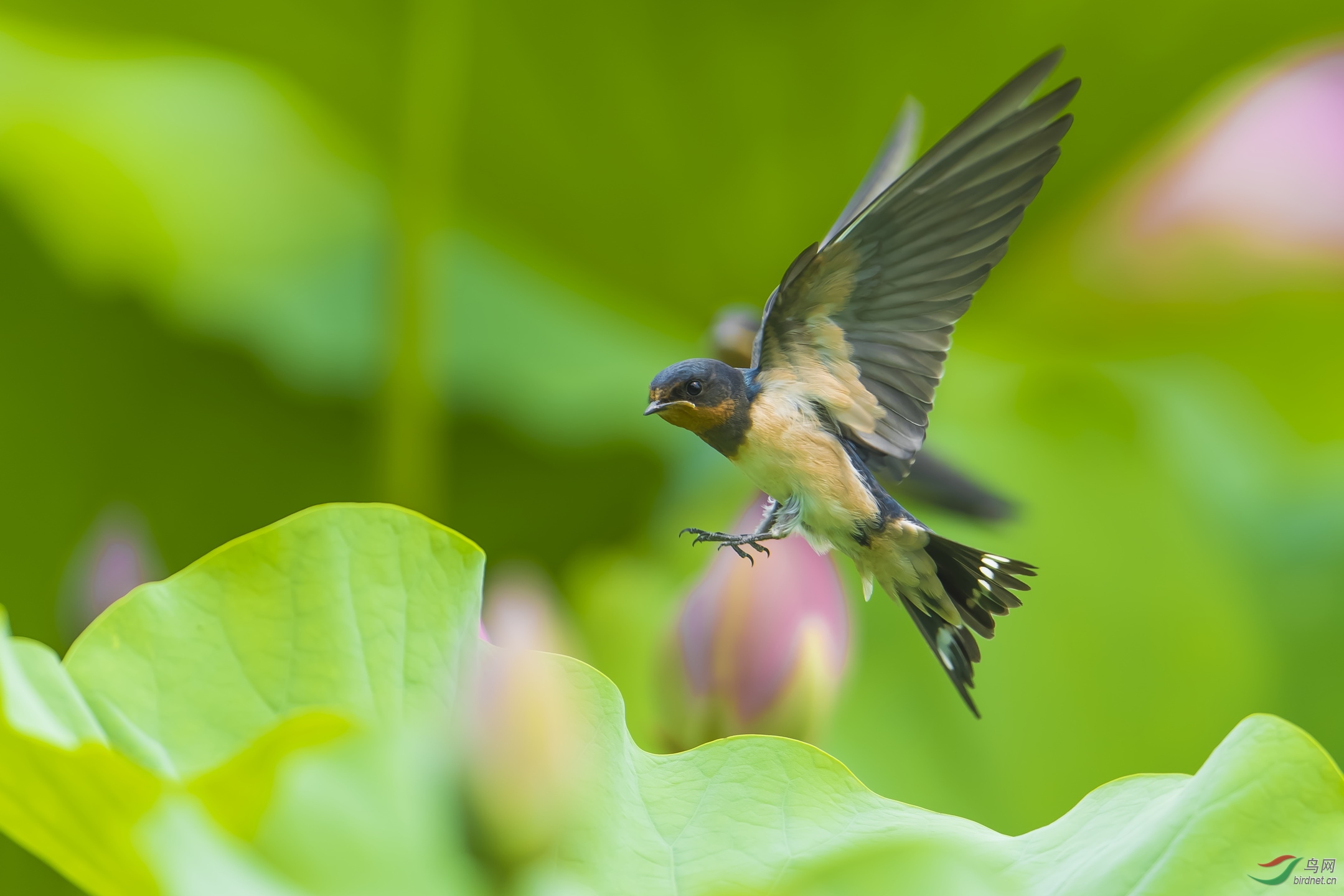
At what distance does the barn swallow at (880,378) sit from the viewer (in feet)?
0.89

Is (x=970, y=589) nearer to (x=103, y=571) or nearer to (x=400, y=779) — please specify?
(x=400, y=779)

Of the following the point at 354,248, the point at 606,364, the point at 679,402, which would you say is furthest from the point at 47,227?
the point at 679,402

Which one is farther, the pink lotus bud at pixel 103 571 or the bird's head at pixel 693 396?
the pink lotus bud at pixel 103 571

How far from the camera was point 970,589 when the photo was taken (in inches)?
11.9

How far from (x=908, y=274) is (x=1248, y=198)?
1161mm

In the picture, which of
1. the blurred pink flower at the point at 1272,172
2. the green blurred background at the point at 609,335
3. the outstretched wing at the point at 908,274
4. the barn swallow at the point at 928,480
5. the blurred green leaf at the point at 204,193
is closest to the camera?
the outstretched wing at the point at 908,274

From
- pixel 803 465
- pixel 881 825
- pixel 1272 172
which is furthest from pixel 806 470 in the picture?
pixel 1272 172

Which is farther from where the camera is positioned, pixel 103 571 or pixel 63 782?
pixel 103 571

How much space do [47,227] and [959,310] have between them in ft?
2.99

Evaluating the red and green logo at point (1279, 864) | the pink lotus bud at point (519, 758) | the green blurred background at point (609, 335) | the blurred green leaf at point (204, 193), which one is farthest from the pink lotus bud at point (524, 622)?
the blurred green leaf at point (204, 193)

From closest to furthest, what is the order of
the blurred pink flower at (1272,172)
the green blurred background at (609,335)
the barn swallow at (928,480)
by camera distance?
the barn swallow at (928,480) → the green blurred background at (609,335) → the blurred pink flower at (1272,172)

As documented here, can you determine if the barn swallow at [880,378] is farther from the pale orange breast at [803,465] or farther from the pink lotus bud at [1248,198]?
the pink lotus bud at [1248,198]

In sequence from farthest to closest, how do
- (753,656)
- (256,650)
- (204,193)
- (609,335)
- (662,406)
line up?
1. (609,335)
2. (204,193)
3. (753,656)
4. (256,650)
5. (662,406)

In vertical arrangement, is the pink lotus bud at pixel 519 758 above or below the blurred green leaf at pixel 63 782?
above
